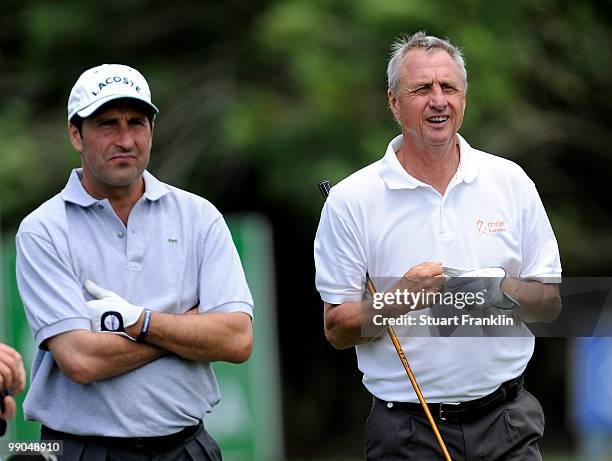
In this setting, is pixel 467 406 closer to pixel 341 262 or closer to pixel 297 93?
pixel 341 262

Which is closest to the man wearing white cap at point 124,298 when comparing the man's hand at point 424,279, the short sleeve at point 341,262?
the short sleeve at point 341,262

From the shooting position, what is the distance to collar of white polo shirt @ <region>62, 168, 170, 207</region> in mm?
4582

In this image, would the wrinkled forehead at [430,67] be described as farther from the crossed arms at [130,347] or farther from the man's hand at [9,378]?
the man's hand at [9,378]

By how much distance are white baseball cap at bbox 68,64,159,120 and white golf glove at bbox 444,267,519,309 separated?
124 cm

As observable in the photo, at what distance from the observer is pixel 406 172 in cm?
474

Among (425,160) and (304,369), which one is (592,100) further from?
(425,160)

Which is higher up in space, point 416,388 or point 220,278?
point 220,278

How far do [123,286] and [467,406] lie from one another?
127cm

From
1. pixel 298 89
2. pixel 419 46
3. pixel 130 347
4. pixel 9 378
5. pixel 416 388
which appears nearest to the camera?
pixel 9 378

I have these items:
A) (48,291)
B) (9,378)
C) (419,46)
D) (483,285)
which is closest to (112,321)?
(48,291)

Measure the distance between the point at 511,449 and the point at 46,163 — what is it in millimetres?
10439

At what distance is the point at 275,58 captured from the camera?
1448cm

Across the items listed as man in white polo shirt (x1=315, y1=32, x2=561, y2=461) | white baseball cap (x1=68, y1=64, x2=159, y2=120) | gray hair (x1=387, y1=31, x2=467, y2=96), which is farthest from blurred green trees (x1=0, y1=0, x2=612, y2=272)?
white baseball cap (x1=68, y1=64, x2=159, y2=120)

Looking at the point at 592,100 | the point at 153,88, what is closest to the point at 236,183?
the point at 153,88
